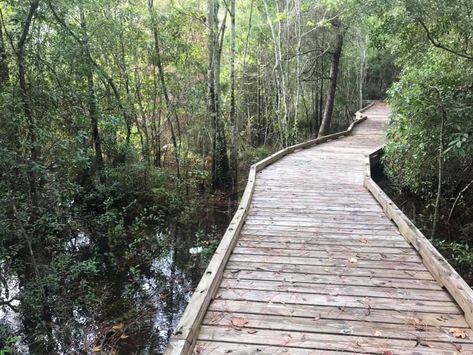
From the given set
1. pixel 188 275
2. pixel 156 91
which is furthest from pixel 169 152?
pixel 188 275

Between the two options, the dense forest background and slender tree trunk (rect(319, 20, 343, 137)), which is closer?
the dense forest background

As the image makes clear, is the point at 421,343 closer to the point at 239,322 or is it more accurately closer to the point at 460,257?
the point at 239,322

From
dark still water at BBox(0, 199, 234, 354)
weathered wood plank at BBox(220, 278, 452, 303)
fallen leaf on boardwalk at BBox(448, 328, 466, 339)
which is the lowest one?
dark still water at BBox(0, 199, 234, 354)

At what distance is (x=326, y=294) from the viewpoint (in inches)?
135

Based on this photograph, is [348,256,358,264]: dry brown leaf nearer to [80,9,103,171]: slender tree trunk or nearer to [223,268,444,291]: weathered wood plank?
[223,268,444,291]: weathered wood plank

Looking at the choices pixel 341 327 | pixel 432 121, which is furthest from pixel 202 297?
pixel 432 121

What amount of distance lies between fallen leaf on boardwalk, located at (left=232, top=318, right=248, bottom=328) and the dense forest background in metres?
2.76

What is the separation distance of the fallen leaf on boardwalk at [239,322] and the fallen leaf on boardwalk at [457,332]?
5.12 feet

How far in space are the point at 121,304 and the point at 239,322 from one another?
3.85 meters

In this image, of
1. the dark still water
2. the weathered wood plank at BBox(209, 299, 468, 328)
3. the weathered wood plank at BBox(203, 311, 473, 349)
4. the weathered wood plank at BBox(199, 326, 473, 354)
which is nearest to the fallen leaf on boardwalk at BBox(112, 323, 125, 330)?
the dark still water

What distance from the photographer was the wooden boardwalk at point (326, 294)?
8.91 feet

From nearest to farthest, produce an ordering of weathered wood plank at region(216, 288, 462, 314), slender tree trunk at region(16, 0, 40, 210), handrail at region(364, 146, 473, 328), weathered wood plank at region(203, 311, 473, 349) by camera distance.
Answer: weathered wood plank at region(203, 311, 473, 349)
handrail at region(364, 146, 473, 328)
weathered wood plank at region(216, 288, 462, 314)
slender tree trunk at region(16, 0, 40, 210)

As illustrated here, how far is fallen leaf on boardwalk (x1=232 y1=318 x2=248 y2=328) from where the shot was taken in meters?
2.93

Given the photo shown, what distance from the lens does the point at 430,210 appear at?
8.92 metres
